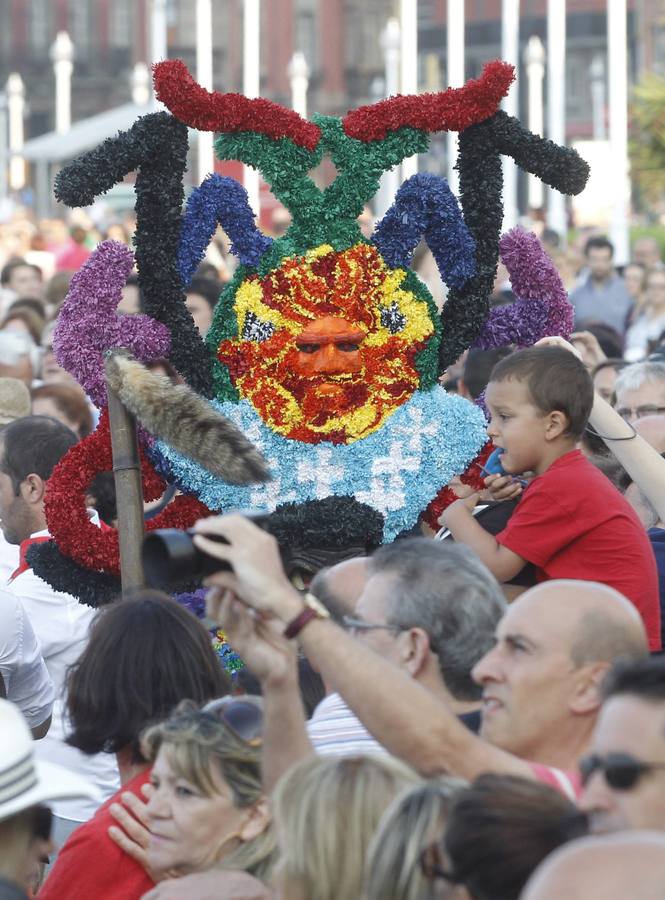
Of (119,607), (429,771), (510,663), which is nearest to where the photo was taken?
(429,771)

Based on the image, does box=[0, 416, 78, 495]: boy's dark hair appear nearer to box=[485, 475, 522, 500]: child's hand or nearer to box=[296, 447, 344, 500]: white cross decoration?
box=[296, 447, 344, 500]: white cross decoration

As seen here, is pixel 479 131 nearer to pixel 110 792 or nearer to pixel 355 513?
pixel 355 513

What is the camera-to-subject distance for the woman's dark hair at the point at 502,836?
254 cm

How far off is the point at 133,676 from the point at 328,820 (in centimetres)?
120

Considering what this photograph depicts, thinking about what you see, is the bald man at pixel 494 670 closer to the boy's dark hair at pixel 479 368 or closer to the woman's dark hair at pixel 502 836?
the woman's dark hair at pixel 502 836

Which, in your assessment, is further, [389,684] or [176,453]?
[176,453]

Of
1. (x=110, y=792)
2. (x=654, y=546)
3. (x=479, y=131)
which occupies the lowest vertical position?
(x=110, y=792)

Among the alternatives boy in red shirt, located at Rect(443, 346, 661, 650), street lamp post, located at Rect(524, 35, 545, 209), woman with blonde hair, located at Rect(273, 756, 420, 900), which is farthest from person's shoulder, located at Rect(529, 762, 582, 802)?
street lamp post, located at Rect(524, 35, 545, 209)

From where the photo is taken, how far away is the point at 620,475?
6059 mm

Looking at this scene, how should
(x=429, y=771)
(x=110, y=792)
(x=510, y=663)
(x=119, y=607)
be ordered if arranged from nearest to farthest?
(x=429, y=771), (x=510, y=663), (x=119, y=607), (x=110, y=792)

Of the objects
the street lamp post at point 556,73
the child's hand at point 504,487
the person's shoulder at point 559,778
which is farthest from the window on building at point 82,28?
the person's shoulder at point 559,778

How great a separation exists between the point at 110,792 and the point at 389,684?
2.18 metres

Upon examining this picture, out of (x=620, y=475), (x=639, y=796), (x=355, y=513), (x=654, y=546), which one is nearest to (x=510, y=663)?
(x=639, y=796)

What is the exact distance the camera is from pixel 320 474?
575cm
